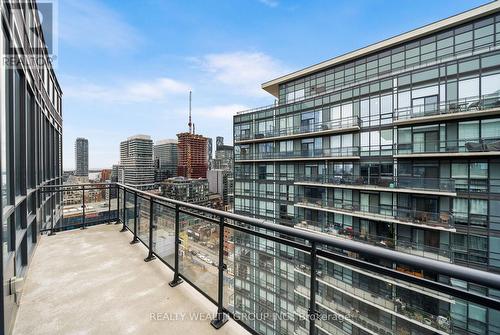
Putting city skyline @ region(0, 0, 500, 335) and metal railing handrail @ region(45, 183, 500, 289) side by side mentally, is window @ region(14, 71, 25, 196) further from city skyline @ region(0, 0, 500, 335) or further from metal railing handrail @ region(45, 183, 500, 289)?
metal railing handrail @ region(45, 183, 500, 289)

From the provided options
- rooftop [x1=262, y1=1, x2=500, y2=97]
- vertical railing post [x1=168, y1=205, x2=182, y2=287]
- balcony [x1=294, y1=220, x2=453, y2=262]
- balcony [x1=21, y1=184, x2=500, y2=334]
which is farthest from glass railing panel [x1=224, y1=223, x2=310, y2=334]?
rooftop [x1=262, y1=1, x2=500, y2=97]

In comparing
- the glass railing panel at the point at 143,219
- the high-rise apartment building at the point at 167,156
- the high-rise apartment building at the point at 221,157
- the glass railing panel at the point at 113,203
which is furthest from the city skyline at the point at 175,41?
the high-rise apartment building at the point at 167,156

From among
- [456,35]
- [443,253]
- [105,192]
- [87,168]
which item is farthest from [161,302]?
[87,168]

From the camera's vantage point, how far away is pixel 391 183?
35.5 feet

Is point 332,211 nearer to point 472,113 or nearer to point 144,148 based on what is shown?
point 472,113

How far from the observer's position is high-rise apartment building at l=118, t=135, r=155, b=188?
34969 millimetres

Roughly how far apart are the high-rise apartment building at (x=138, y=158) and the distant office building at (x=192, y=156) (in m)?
10.7

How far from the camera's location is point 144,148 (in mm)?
36562

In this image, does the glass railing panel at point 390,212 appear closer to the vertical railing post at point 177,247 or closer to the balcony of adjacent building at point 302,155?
the balcony of adjacent building at point 302,155

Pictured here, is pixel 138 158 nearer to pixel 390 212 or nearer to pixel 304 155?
pixel 304 155

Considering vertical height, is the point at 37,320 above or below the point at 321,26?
below

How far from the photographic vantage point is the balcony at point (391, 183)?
9.39m

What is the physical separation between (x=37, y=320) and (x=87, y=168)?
60320mm

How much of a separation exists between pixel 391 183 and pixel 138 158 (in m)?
36.8
